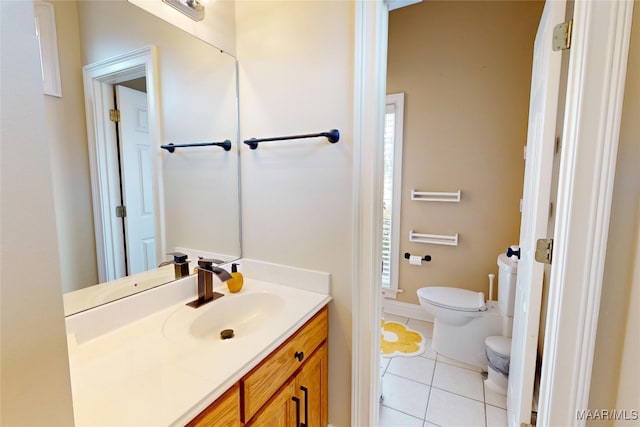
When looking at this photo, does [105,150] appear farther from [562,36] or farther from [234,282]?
[562,36]

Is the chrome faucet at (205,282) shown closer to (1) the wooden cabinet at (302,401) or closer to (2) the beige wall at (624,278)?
(1) the wooden cabinet at (302,401)

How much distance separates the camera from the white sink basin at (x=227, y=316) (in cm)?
107

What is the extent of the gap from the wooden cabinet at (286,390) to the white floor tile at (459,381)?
0.96 m

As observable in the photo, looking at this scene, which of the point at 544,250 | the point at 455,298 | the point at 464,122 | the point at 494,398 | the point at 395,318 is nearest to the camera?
the point at 544,250

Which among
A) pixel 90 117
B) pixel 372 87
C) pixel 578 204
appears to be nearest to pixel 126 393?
pixel 90 117

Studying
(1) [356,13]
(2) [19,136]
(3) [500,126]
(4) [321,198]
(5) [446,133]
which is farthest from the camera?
(5) [446,133]

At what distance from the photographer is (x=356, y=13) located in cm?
115

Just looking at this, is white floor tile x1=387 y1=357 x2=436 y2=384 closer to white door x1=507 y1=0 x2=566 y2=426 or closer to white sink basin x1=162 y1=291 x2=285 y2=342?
white door x1=507 y1=0 x2=566 y2=426

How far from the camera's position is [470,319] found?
207 cm

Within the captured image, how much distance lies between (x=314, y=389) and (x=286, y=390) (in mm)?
264

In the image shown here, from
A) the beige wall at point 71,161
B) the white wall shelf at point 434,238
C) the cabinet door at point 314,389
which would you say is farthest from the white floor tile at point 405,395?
the beige wall at point 71,161

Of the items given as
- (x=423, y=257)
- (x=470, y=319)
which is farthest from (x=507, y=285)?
(x=423, y=257)

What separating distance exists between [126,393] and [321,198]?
0.94 metres

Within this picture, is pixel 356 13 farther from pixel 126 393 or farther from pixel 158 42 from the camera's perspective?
pixel 126 393
